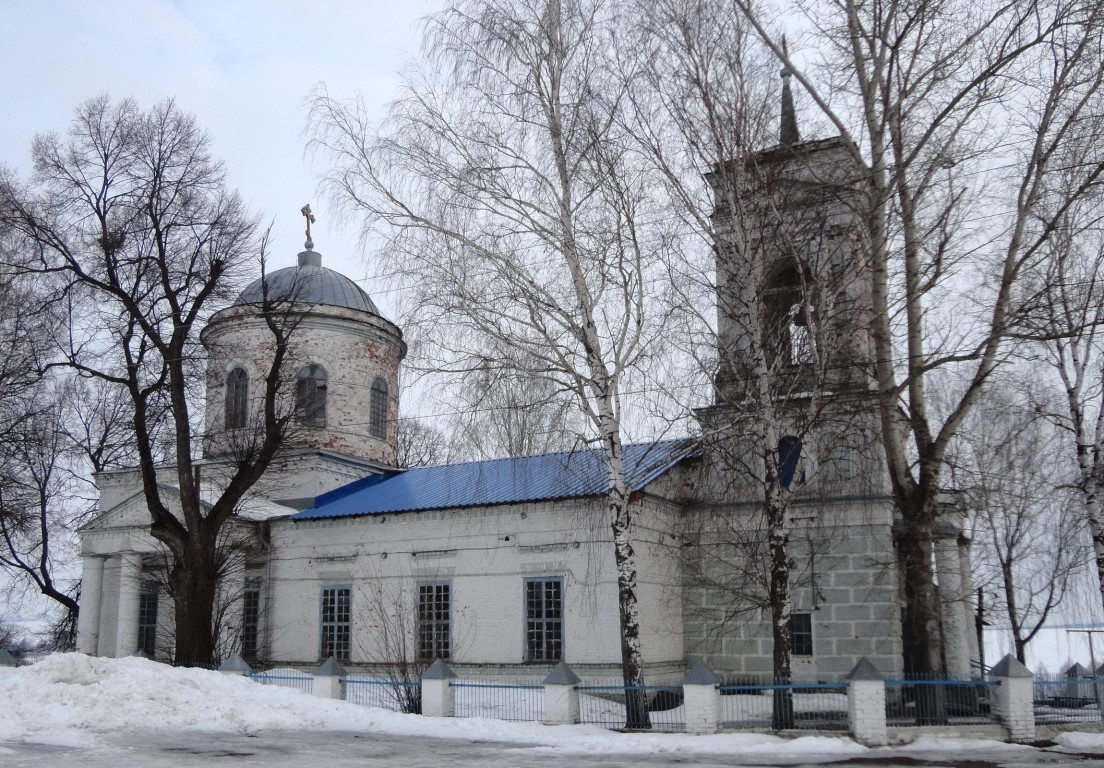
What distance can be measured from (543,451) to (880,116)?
7110 millimetres

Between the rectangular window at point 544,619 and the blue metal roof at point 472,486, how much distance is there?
6.26 feet

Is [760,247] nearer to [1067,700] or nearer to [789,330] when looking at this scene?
[789,330]

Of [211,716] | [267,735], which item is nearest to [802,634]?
[267,735]

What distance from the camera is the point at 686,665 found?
73.6 feet

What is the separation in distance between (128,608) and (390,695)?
11.2 meters

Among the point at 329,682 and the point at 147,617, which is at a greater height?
the point at 147,617

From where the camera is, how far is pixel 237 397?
1158 inches

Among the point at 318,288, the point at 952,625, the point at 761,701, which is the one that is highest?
the point at 318,288

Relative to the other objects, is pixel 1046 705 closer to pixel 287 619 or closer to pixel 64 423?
pixel 287 619

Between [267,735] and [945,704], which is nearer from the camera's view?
[945,704]

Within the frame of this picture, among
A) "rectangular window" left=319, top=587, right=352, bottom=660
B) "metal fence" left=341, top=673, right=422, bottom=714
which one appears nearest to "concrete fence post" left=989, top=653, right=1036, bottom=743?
"metal fence" left=341, top=673, right=422, bottom=714

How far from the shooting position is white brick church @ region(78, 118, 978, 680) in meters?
20.2

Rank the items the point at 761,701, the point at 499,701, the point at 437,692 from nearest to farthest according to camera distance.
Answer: the point at 437,692 < the point at 761,701 < the point at 499,701

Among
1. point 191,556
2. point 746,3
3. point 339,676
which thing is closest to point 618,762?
point 339,676
